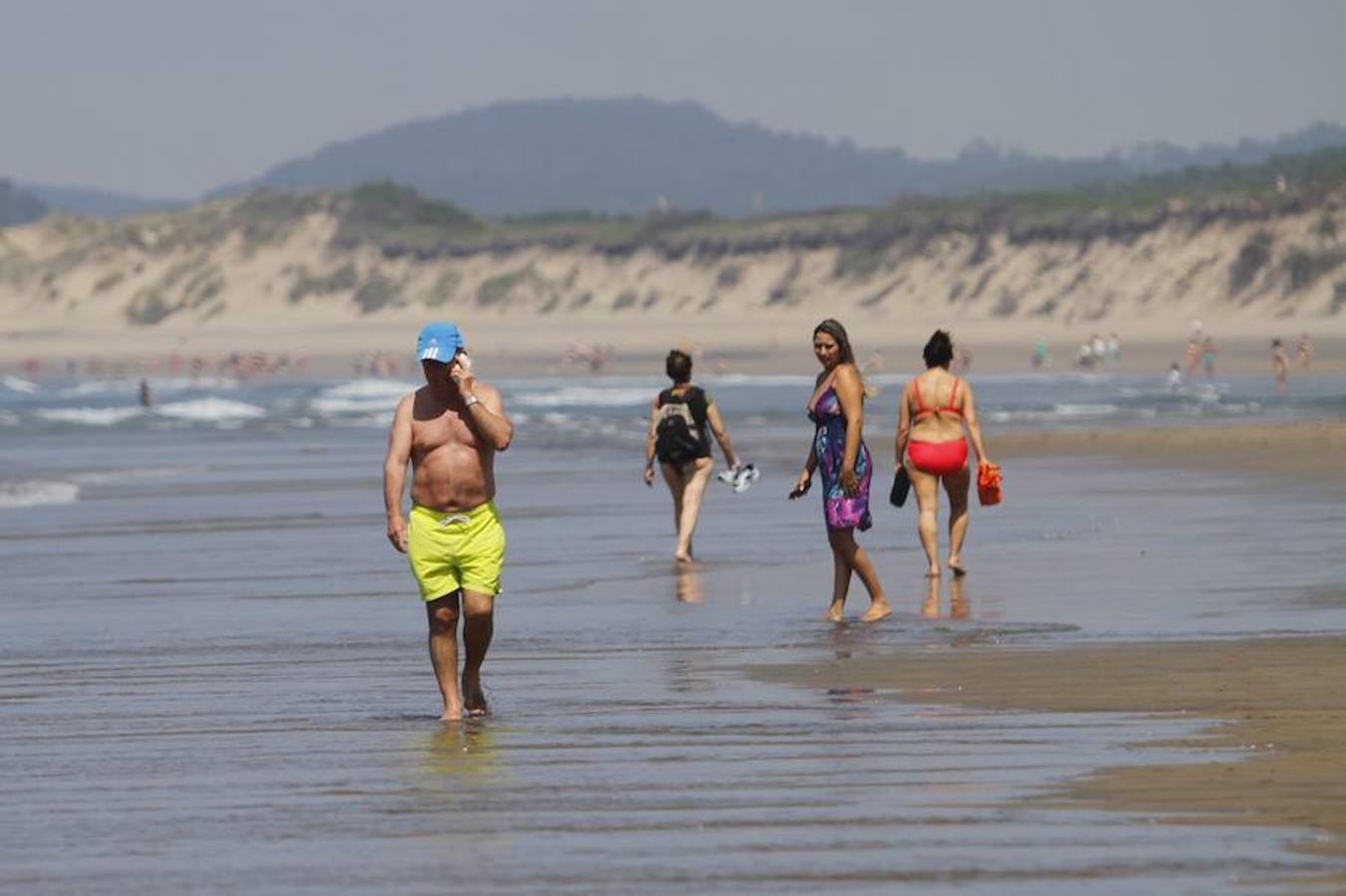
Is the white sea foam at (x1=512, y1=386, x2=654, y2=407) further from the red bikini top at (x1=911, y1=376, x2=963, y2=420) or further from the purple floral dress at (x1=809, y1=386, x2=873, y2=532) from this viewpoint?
the purple floral dress at (x1=809, y1=386, x2=873, y2=532)

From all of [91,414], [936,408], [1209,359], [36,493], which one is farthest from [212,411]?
[936,408]

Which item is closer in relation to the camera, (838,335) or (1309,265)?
(838,335)

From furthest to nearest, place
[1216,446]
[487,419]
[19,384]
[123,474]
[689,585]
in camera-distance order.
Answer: [19,384] < [123,474] < [1216,446] < [689,585] < [487,419]

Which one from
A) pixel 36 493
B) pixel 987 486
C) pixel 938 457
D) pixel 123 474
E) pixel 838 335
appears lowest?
pixel 123 474

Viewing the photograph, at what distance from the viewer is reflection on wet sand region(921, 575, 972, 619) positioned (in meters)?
12.6

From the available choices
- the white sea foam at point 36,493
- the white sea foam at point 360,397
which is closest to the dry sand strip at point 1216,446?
the white sea foam at point 36,493

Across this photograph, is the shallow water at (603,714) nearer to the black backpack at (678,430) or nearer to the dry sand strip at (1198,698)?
the dry sand strip at (1198,698)

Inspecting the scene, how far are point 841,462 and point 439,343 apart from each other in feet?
12.5

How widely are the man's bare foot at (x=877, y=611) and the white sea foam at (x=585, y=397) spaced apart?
119 ft

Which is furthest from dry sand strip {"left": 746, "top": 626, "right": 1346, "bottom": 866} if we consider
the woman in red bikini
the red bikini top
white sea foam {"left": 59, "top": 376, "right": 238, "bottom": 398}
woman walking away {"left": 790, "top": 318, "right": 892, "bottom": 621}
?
white sea foam {"left": 59, "top": 376, "right": 238, "bottom": 398}

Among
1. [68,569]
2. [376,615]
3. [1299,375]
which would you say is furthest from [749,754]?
[1299,375]

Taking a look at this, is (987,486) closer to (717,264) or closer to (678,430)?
(678,430)

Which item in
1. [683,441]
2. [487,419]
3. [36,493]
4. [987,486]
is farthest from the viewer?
[36,493]

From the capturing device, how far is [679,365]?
1611cm
